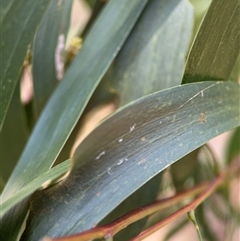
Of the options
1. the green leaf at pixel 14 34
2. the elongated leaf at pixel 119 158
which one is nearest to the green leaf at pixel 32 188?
the elongated leaf at pixel 119 158

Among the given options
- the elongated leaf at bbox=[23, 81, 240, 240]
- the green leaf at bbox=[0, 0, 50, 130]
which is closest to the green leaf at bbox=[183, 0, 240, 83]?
the elongated leaf at bbox=[23, 81, 240, 240]

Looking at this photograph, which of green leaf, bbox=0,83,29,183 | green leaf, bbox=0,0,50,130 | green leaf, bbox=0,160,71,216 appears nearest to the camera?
green leaf, bbox=0,160,71,216

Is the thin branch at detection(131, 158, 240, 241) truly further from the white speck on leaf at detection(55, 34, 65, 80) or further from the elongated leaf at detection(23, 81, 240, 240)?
the white speck on leaf at detection(55, 34, 65, 80)

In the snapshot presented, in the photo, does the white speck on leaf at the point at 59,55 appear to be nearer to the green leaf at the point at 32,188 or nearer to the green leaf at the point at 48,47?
the green leaf at the point at 48,47

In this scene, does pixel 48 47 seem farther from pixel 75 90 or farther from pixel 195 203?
pixel 195 203

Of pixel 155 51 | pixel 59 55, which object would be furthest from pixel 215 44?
pixel 59 55
